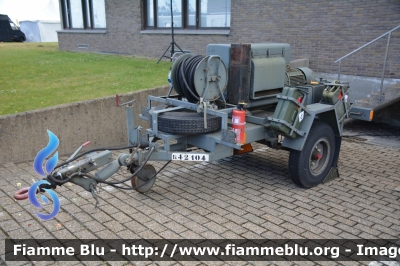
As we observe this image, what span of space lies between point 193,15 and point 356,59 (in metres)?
6.37

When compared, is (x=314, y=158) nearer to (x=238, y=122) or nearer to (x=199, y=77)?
(x=238, y=122)

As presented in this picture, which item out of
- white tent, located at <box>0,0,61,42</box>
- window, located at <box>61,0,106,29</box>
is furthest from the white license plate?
white tent, located at <box>0,0,61,42</box>

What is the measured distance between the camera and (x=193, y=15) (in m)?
14.2

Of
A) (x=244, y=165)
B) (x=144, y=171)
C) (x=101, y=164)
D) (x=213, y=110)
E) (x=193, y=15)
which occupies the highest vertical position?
(x=193, y=15)

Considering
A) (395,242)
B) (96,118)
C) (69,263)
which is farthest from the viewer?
(96,118)

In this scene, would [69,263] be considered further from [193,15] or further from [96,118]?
[193,15]

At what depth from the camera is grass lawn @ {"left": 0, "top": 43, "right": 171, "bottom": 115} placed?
25.6ft

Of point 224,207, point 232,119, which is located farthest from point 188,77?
point 224,207

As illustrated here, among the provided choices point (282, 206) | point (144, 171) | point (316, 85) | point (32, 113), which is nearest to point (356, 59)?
point (316, 85)

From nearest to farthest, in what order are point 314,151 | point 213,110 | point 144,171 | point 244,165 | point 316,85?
point 213,110 → point 144,171 → point 314,151 → point 316,85 → point 244,165

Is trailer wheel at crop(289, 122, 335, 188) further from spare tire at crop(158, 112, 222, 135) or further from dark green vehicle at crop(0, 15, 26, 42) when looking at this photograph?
dark green vehicle at crop(0, 15, 26, 42)

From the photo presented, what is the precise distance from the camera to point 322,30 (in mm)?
10812

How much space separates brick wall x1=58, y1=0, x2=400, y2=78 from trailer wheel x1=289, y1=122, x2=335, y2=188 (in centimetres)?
514

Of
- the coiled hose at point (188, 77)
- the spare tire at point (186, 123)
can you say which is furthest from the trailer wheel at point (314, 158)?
the coiled hose at point (188, 77)
